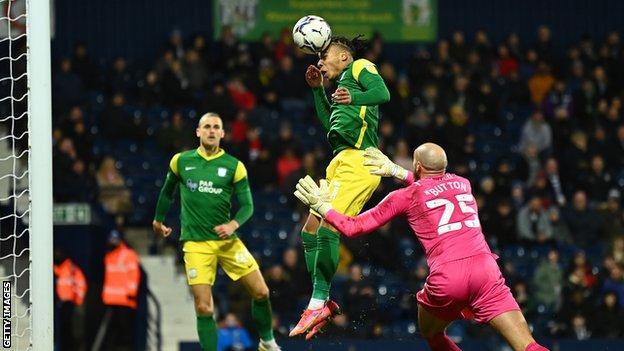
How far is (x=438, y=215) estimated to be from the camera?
9750 millimetres

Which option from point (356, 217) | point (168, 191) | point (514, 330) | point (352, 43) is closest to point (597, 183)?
point (168, 191)

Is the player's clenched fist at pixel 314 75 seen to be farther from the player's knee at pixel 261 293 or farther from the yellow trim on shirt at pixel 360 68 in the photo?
the player's knee at pixel 261 293

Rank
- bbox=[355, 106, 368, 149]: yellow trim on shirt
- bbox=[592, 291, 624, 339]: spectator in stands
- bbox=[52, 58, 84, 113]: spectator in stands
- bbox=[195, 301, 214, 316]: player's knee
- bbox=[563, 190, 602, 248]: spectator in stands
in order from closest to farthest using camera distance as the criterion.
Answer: bbox=[355, 106, 368, 149]: yellow trim on shirt → bbox=[195, 301, 214, 316]: player's knee → bbox=[592, 291, 624, 339]: spectator in stands → bbox=[563, 190, 602, 248]: spectator in stands → bbox=[52, 58, 84, 113]: spectator in stands

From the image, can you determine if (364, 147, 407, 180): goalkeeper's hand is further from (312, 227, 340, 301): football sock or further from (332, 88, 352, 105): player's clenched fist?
(312, 227, 340, 301): football sock

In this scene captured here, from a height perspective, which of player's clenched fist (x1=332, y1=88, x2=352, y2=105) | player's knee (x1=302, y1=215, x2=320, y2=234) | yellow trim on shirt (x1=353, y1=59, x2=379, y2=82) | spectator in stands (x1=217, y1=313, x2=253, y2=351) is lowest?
spectator in stands (x1=217, y1=313, x2=253, y2=351)

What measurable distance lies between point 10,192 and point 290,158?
5900 mm

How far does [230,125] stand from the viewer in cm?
2111

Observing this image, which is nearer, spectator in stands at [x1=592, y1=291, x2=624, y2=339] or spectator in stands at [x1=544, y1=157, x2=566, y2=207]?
spectator in stands at [x1=592, y1=291, x2=624, y2=339]

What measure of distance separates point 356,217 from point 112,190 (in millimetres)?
10284

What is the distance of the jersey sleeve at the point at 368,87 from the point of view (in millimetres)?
10305

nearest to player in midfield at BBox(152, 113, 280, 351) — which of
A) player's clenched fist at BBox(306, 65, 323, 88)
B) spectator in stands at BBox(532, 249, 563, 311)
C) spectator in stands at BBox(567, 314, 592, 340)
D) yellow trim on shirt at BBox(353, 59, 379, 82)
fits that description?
player's clenched fist at BBox(306, 65, 323, 88)

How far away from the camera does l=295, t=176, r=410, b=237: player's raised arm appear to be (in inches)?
377

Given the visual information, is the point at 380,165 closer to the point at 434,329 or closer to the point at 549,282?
the point at 434,329

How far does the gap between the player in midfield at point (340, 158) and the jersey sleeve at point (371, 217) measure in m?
1.06
